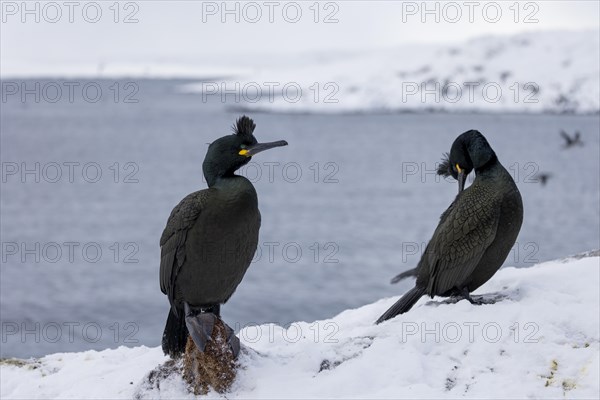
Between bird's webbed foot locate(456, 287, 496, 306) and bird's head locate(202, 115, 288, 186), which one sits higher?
bird's head locate(202, 115, 288, 186)

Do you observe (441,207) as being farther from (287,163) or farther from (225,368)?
(225,368)

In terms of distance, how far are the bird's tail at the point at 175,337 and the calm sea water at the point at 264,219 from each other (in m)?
12.6

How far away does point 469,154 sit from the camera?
8430 mm

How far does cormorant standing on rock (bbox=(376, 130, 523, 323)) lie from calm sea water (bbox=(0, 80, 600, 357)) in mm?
11204

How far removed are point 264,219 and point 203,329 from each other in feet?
119

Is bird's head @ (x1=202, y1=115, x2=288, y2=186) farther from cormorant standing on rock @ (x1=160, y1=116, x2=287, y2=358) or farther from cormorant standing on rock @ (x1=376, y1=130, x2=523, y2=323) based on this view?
cormorant standing on rock @ (x1=376, y1=130, x2=523, y2=323)

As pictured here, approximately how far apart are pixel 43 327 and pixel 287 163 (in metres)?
48.4

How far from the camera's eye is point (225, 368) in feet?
24.8

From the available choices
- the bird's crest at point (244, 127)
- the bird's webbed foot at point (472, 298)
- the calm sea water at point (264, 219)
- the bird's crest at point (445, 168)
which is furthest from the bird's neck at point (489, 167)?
the calm sea water at point (264, 219)

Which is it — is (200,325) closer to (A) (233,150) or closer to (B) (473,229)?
(A) (233,150)

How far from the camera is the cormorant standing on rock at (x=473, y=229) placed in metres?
8.20

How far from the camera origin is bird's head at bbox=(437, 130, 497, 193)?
27.2 ft

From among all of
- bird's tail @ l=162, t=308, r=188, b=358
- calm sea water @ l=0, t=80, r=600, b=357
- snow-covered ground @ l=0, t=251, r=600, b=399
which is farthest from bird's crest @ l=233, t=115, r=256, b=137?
calm sea water @ l=0, t=80, r=600, b=357

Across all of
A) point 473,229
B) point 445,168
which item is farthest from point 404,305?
point 445,168
